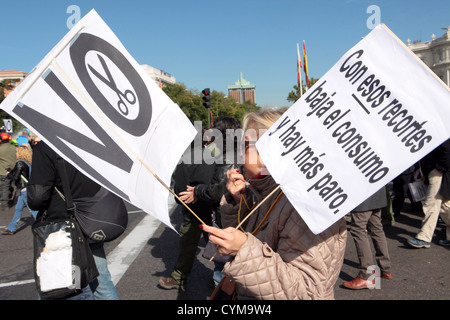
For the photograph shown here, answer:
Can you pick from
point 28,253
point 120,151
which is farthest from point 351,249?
point 28,253

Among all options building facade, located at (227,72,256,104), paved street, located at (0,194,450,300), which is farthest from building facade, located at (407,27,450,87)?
building facade, located at (227,72,256,104)

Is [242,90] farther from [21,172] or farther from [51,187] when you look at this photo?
[51,187]

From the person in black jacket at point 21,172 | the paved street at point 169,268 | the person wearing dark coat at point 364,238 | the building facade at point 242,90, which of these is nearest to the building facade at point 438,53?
the paved street at point 169,268

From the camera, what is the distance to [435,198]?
448cm

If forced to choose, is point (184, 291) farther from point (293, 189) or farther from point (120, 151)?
point (293, 189)

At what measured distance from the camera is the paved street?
3473 mm

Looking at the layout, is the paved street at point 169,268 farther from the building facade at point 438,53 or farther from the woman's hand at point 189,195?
the building facade at point 438,53

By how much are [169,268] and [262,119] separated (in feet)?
10.0

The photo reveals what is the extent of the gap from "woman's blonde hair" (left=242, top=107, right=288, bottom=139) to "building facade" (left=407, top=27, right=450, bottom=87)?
8021 centimetres

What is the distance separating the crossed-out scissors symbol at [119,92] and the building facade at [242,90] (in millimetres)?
162353

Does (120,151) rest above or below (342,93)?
below

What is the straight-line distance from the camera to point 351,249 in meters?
4.64

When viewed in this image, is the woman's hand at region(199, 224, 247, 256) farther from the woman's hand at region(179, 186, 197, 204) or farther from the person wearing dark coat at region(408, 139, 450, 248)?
the person wearing dark coat at region(408, 139, 450, 248)

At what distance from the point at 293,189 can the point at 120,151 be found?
36.8 inches
